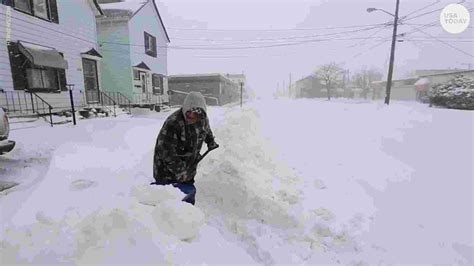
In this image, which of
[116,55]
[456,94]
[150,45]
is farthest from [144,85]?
[456,94]

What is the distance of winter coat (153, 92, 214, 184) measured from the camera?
10.1 ft

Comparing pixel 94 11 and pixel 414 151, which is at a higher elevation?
pixel 94 11

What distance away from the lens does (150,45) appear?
19.9 m

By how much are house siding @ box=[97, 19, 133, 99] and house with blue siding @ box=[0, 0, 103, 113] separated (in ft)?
5.43

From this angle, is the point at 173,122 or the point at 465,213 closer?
the point at 173,122

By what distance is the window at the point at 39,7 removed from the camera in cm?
997

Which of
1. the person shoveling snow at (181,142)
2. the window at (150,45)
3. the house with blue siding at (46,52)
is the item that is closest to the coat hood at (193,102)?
the person shoveling snow at (181,142)

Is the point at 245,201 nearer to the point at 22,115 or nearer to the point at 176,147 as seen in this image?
the point at 176,147

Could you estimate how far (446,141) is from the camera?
752 cm

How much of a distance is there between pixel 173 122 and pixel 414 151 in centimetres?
702

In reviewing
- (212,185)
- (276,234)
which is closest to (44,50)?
(212,185)

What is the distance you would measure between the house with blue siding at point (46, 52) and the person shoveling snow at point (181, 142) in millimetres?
8859

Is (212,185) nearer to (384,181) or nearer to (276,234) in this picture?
(276,234)

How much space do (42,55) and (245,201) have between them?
1028 cm
